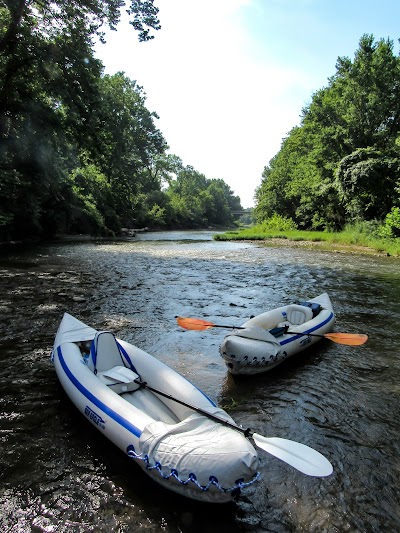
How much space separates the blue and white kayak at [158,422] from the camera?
7.59 ft

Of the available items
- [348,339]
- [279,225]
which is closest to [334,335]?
[348,339]

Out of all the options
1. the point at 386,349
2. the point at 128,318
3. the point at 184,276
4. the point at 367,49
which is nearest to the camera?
the point at 386,349

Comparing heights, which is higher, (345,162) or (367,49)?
(367,49)

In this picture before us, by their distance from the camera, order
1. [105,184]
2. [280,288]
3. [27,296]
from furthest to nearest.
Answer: [105,184] → [280,288] → [27,296]

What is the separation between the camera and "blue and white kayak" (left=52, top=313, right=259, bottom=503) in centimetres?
231

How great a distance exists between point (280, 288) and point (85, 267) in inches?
275

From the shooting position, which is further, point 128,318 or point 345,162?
point 345,162

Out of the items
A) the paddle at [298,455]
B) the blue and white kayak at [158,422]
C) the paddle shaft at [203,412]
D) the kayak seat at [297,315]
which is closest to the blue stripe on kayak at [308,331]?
the kayak seat at [297,315]

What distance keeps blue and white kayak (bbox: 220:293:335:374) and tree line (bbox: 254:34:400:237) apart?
15446 millimetres

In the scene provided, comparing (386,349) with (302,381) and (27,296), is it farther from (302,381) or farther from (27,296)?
(27,296)

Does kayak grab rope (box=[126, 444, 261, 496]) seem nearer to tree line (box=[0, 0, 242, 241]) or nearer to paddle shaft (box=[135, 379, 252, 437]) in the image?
paddle shaft (box=[135, 379, 252, 437])

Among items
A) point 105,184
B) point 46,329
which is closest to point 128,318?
point 46,329

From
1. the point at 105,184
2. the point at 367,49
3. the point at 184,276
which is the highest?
the point at 367,49

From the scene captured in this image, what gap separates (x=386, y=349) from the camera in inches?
224
